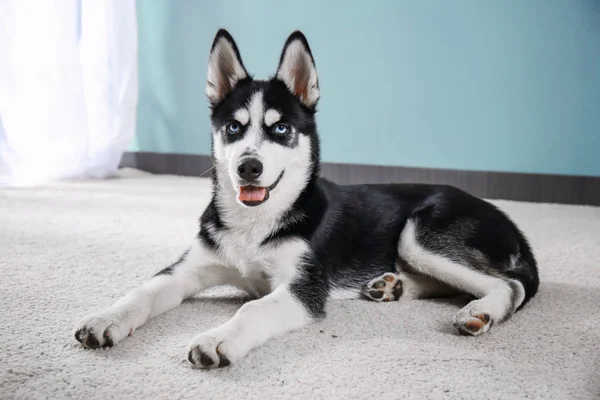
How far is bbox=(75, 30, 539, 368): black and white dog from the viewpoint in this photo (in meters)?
1.53

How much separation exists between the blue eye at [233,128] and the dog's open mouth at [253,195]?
181 millimetres

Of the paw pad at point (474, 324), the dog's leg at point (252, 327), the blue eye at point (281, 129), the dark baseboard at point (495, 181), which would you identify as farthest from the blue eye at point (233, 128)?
the dark baseboard at point (495, 181)

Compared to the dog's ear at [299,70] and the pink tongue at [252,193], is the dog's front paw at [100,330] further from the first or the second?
the dog's ear at [299,70]

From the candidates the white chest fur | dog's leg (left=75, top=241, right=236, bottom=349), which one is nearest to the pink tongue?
the white chest fur

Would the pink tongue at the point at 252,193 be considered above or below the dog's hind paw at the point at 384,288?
above

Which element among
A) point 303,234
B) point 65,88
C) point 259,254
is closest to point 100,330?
point 259,254

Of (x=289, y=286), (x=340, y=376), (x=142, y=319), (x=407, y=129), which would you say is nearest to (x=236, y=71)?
(x=289, y=286)

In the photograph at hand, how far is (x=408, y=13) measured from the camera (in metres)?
4.03

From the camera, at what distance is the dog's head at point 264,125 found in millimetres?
1556

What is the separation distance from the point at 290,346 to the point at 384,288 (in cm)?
51

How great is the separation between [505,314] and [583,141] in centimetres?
262

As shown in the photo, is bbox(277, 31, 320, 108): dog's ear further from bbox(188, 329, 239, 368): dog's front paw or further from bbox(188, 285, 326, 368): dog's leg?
bbox(188, 329, 239, 368): dog's front paw

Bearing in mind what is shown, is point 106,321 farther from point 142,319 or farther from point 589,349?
point 589,349

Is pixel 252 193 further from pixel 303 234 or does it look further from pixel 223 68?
pixel 223 68
